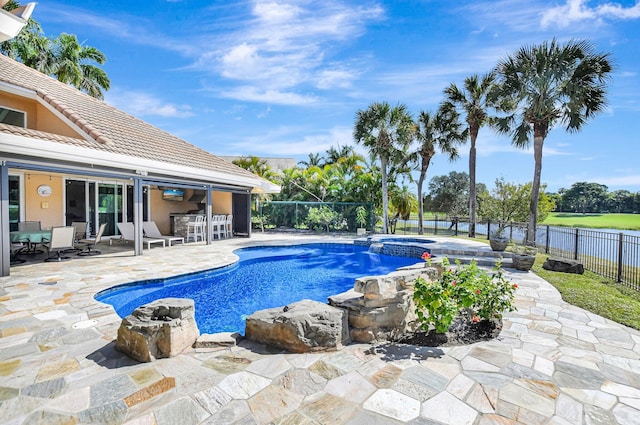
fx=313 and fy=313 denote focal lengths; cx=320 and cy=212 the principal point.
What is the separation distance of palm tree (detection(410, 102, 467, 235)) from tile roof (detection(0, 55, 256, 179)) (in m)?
11.6

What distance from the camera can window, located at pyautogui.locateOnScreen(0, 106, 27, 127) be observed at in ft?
33.5

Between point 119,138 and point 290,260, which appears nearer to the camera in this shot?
point 119,138

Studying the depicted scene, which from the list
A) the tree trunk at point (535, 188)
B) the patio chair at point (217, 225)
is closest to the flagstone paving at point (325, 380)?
the tree trunk at point (535, 188)

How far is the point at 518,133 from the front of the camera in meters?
14.2

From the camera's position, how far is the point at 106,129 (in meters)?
10.6

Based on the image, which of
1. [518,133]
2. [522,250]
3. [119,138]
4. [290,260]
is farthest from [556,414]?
[518,133]

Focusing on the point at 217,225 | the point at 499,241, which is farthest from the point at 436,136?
the point at 217,225

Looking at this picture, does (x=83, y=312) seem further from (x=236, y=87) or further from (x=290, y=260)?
(x=236, y=87)

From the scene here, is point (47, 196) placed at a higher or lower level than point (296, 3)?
lower

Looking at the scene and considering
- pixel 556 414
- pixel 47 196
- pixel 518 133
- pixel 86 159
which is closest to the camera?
pixel 556 414

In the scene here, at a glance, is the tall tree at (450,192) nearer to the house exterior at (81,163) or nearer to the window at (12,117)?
the house exterior at (81,163)

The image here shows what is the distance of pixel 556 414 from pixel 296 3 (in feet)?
35.1

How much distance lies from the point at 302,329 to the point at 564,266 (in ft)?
29.6

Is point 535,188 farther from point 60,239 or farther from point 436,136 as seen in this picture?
point 60,239
